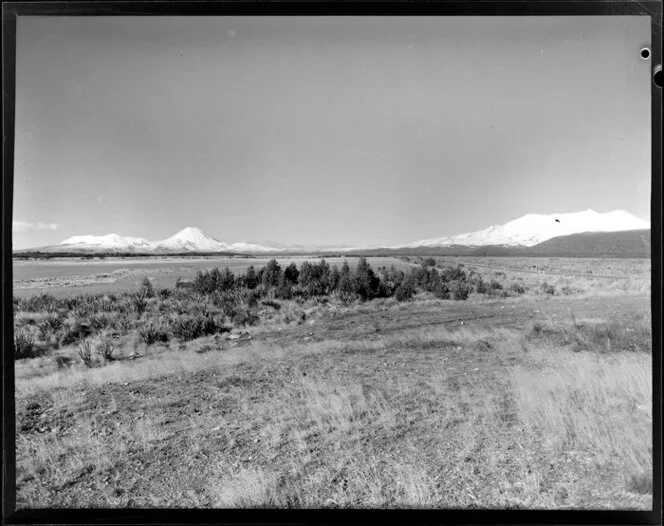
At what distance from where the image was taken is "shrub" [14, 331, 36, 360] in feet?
13.4

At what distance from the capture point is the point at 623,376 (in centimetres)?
351

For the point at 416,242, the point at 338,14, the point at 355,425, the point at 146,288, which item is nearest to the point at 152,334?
the point at 146,288

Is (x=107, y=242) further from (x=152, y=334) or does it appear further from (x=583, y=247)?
(x=583, y=247)

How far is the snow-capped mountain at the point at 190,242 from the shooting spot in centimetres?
421

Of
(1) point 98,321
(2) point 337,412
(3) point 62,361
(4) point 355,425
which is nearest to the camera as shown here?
(4) point 355,425

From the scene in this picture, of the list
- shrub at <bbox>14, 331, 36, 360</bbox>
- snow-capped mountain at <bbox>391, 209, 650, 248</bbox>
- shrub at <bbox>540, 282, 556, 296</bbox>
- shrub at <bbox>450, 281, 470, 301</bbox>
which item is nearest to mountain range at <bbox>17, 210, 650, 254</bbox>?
snow-capped mountain at <bbox>391, 209, 650, 248</bbox>

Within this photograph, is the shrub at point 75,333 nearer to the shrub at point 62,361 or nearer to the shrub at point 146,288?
the shrub at point 62,361

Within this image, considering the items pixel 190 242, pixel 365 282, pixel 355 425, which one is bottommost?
pixel 355 425

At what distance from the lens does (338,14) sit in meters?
2.52

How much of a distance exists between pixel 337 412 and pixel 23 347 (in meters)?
3.89

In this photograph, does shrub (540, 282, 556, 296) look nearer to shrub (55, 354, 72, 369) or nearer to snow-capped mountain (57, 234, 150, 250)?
snow-capped mountain (57, 234, 150, 250)

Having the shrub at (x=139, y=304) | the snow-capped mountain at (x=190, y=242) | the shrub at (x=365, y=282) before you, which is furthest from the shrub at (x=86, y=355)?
the shrub at (x=365, y=282)

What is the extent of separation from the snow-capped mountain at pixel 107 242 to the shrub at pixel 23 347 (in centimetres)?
129

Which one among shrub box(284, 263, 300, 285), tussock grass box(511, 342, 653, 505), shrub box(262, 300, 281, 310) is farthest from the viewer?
shrub box(262, 300, 281, 310)
